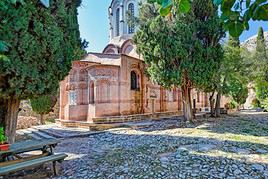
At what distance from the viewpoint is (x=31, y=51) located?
240 inches

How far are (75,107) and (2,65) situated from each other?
11.7 meters

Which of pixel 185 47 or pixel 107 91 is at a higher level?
pixel 185 47

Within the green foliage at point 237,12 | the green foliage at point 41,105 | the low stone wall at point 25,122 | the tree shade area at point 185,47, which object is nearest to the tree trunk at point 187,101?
the tree shade area at point 185,47

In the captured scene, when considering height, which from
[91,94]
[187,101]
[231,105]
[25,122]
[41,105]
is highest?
[91,94]

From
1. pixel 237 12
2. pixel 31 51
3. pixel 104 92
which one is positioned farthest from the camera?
pixel 104 92

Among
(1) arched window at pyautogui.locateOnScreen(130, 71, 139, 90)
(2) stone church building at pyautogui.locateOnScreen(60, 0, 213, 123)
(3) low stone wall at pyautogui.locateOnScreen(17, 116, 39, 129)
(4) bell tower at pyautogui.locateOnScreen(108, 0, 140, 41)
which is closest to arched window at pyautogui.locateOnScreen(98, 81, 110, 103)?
(2) stone church building at pyautogui.locateOnScreen(60, 0, 213, 123)

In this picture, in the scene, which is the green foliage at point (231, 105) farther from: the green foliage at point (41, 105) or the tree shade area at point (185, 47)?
the green foliage at point (41, 105)

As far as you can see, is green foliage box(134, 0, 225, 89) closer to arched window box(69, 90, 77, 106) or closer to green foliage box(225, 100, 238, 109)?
arched window box(69, 90, 77, 106)

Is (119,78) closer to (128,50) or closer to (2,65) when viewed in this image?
(128,50)

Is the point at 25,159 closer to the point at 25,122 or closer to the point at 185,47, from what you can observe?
the point at 185,47

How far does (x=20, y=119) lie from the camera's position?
18188 mm

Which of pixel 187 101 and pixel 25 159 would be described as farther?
pixel 187 101

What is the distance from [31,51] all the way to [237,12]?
601 centimetres

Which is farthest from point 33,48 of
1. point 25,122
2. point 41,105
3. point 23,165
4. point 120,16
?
point 120,16
